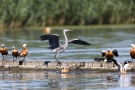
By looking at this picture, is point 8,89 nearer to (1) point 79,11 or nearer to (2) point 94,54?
(2) point 94,54

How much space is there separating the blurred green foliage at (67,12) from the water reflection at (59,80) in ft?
94.8

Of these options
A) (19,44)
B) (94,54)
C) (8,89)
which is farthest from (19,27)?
(8,89)

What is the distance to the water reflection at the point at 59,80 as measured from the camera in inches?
597

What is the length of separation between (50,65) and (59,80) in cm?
260

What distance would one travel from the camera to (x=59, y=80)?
16562 mm

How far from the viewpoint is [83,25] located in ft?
161

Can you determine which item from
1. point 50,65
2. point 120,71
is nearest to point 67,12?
point 50,65

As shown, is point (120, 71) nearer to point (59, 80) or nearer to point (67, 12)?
point (59, 80)

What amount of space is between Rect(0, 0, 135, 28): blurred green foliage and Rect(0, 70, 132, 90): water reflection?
94.8 feet

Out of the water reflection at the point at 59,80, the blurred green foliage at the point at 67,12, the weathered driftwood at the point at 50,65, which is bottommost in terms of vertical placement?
the water reflection at the point at 59,80

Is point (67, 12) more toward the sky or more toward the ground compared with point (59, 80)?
more toward the sky

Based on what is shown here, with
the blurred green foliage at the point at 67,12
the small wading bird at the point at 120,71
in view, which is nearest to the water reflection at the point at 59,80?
the small wading bird at the point at 120,71

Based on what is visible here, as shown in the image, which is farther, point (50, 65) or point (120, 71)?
point (50, 65)

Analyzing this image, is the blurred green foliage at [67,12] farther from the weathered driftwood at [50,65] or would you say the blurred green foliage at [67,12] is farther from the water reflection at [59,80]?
the water reflection at [59,80]
